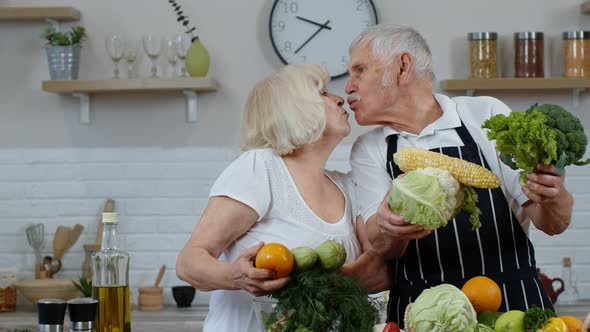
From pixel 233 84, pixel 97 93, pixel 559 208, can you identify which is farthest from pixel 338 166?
pixel 559 208

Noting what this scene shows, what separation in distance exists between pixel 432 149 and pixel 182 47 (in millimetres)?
2224

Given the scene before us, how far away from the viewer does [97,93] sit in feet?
15.0

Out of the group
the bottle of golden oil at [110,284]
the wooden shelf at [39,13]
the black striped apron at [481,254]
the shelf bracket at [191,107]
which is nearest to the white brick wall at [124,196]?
the shelf bracket at [191,107]

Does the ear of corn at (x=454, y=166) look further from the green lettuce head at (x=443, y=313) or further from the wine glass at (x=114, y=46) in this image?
the wine glass at (x=114, y=46)

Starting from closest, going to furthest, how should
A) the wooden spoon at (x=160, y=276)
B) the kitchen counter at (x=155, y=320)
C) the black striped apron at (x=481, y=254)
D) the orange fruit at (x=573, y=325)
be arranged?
the orange fruit at (x=573, y=325)
the black striped apron at (x=481, y=254)
the kitchen counter at (x=155, y=320)
the wooden spoon at (x=160, y=276)

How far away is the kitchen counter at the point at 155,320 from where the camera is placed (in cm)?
390

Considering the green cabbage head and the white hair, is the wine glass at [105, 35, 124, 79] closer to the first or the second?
the white hair

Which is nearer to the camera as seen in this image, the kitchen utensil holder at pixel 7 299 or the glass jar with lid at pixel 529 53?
the kitchen utensil holder at pixel 7 299

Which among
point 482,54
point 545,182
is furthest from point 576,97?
point 545,182

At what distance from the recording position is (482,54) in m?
4.37

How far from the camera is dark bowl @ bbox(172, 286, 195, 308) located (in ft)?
14.1

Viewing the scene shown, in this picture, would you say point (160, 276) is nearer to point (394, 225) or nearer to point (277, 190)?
point (277, 190)

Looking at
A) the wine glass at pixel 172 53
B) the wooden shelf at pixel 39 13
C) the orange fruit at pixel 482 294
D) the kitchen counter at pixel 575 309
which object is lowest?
the kitchen counter at pixel 575 309

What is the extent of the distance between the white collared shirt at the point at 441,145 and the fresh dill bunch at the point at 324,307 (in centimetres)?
54
